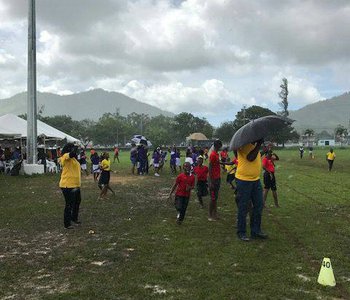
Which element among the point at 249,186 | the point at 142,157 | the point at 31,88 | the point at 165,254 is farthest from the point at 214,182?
the point at 31,88

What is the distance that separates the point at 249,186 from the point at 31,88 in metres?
18.4

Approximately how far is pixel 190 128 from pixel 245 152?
389 ft

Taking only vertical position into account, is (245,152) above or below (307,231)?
above

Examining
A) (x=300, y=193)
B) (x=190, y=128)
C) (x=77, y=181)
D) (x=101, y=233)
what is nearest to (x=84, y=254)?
(x=101, y=233)

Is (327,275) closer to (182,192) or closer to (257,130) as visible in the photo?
(257,130)

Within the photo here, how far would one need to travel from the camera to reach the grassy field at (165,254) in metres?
5.16

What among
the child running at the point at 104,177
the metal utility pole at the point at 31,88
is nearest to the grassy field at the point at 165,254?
the child running at the point at 104,177

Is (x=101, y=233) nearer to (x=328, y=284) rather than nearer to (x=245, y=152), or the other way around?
(x=245, y=152)

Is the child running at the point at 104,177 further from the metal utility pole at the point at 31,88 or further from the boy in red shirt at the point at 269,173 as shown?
the metal utility pole at the point at 31,88

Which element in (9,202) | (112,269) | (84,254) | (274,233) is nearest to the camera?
(112,269)

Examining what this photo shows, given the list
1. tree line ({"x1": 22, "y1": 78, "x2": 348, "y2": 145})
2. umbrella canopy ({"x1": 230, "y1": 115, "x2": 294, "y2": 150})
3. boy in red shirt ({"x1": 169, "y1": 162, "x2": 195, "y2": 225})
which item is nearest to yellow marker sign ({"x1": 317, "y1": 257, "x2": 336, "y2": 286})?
umbrella canopy ({"x1": 230, "y1": 115, "x2": 294, "y2": 150})

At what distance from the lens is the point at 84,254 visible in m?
6.86

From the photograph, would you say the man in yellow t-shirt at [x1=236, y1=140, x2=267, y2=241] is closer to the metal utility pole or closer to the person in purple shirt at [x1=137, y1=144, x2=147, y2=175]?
the person in purple shirt at [x1=137, y1=144, x2=147, y2=175]

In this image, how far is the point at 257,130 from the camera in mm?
7441
